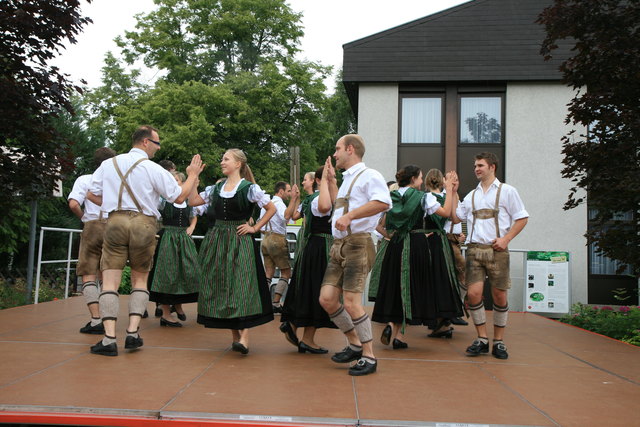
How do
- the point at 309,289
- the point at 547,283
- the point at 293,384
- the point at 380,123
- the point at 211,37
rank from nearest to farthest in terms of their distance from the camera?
the point at 293,384 < the point at 309,289 < the point at 547,283 < the point at 380,123 < the point at 211,37

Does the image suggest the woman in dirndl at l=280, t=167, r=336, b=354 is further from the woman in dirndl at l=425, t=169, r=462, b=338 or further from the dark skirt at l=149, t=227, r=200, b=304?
the dark skirt at l=149, t=227, r=200, b=304

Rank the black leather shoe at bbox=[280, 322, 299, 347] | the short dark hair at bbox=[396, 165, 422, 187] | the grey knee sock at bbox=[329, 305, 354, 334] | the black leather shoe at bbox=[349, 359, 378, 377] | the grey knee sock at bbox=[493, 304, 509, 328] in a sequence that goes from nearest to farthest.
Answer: the black leather shoe at bbox=[349, 359, 378, 377], the grey knee sock at bbox=[329, 305, 354, 334], the black leather shoe at bbox=[280, 322, 299, 347], the grey knee sock at bbox=[493, 304, 509, 328], the short dark hair at bbox=[396, 165, 422, 187]

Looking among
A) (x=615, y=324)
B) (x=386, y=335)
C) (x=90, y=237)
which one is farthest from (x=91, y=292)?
(x=615, y=324)

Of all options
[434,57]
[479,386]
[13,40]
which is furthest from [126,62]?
[479,386]

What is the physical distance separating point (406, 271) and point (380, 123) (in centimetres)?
970

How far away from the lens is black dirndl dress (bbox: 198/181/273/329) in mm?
5129

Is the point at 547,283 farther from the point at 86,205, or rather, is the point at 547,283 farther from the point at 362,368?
the point at 86,205

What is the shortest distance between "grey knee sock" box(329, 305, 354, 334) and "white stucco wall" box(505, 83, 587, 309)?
Result: 11.1 metres

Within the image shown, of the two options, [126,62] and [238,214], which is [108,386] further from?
[126,62]

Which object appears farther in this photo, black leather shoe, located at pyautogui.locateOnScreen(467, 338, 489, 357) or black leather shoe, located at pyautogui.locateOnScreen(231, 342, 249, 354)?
black leather shoe, located at pyautogui.locateOnScreen(467, 338, 489, 357)

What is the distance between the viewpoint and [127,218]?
5.09 meters

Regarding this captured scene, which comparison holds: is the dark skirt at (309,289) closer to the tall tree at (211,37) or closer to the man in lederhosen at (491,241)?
the man in lederhosen at (491,241)

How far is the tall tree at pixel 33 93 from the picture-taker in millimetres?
8062

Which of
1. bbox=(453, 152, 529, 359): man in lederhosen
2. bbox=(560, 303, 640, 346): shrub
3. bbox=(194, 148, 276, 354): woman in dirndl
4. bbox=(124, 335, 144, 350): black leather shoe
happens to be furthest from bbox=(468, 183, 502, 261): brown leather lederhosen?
bbox=(124, 335, 144, 350): black leather shoe
